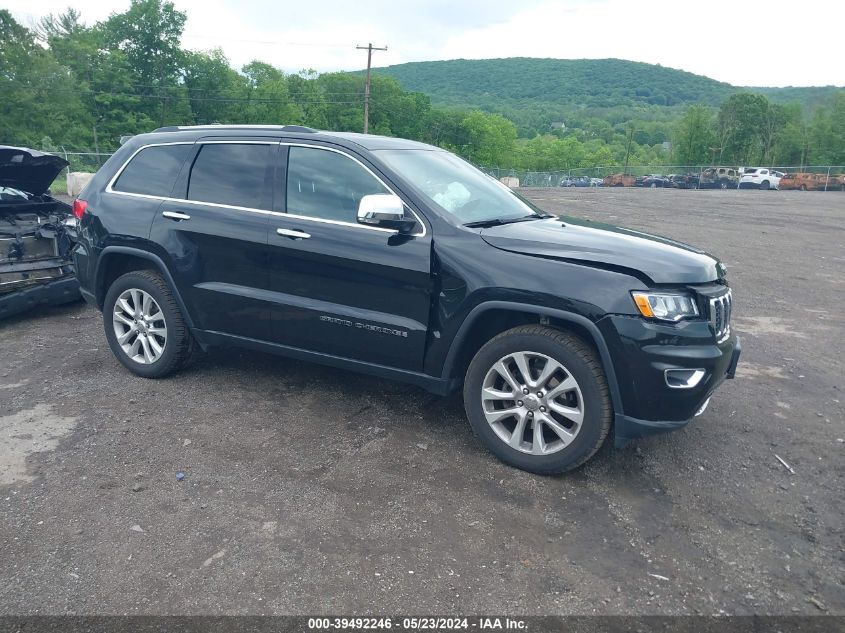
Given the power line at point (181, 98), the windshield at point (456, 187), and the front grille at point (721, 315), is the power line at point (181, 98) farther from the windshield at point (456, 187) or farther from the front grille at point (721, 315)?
the front grille at point (721, 315)

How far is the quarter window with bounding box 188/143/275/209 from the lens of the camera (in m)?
4.71

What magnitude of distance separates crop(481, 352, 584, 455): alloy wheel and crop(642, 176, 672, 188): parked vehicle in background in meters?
64.2

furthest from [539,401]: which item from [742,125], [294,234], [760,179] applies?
[742,125]

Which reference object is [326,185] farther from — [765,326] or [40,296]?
[765,326]

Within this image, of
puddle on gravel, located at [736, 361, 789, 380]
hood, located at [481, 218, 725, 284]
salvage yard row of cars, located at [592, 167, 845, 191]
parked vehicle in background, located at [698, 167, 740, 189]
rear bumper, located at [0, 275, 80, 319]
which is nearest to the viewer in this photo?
hood, located at [481, 218, 725, 284]

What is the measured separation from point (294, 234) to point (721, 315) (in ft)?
8.76

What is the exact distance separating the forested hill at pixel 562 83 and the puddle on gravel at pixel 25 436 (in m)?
165

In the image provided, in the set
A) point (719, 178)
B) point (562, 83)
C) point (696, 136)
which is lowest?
point (719, 178)

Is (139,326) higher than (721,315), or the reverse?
(721,315)

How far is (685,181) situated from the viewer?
61625 mm

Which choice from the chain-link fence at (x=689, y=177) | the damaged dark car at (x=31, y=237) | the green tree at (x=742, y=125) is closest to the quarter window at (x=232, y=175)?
the damaged dark car at (x=31, y=237)

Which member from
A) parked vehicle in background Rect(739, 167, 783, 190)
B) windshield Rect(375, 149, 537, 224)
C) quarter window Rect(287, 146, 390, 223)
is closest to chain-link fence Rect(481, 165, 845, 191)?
parked vehicle in background Rect(739, 167, 783, 190)

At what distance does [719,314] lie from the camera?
12.4 ft

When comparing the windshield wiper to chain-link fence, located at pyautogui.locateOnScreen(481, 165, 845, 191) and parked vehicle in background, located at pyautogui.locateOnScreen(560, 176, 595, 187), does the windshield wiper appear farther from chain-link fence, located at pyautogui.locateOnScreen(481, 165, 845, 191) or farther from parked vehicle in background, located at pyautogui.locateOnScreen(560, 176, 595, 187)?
parked vehicle in background, located at pyautogui.locateOnScreen(560, 176, 595, 187)
